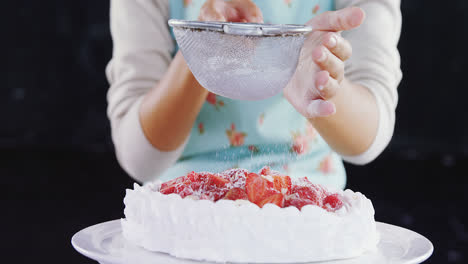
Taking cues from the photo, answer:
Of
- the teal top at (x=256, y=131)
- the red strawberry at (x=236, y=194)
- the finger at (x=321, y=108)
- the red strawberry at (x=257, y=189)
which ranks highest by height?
the finger at (x=321, y=108)

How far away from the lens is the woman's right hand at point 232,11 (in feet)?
3.30

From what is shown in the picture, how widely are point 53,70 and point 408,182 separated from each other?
5.57ft

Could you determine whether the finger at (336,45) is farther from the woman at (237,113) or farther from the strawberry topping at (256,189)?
the woman at (237,113)

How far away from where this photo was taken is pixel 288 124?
1328mm

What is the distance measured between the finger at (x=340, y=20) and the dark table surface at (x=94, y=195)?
0.91m

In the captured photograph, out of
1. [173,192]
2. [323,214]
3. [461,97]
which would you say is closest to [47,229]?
[173,192]

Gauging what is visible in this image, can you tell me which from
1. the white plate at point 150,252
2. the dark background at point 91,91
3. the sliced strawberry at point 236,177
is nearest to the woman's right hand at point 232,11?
the sliced strawberry at point 236,177

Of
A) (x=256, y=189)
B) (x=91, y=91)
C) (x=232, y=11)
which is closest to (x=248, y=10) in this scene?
(x=232, y=11)

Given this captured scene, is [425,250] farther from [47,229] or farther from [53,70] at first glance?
[53,70]

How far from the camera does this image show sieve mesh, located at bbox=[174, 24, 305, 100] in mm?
831

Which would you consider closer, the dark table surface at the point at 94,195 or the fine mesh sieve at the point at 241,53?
the fine mesh sieve at the point at 241,53

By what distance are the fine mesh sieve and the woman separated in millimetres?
295

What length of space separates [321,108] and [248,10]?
0.25 metres

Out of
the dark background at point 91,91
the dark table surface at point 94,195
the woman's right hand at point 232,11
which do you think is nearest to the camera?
the woman's right hand at point 232,11
